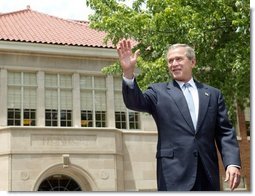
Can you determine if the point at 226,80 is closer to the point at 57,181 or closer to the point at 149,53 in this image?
the point at 149,53

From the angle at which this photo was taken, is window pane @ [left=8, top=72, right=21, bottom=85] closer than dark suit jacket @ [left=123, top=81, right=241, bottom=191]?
No

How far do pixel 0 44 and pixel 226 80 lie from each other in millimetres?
3910

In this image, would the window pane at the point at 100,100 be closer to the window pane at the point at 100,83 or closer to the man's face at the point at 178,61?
the window pane at the point at 100,83

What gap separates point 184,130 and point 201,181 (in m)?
0.21

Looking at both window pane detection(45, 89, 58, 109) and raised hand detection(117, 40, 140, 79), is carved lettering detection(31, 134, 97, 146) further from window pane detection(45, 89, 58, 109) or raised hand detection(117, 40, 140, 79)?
raised hand detection(117, 40, 140, 79)

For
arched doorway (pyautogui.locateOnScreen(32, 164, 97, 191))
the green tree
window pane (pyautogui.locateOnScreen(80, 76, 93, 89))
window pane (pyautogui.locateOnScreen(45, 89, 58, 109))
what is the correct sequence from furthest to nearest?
1. window pane (pyautogui.locateOnScreen(80, 76, 93, 89))
2. arched doorway (pyautogui.locateOnScreen(32, 164, 97, 191))
3. window pane (pyautogui.locateOnScreen(45, 89, 58, 109))
4. the green tree

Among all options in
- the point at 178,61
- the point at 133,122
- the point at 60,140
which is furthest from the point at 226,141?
the point at 133,122

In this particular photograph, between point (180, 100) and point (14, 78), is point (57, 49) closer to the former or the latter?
point (14, 78)

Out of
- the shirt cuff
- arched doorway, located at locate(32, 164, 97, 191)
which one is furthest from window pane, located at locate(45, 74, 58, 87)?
the shirt cuff

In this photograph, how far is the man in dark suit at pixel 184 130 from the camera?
2010 millimetres

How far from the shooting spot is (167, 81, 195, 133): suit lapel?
2.07m

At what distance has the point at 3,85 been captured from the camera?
9102mm

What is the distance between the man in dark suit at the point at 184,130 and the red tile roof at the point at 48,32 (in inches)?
187

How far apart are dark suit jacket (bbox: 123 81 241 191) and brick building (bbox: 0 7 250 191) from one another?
6063 mm
